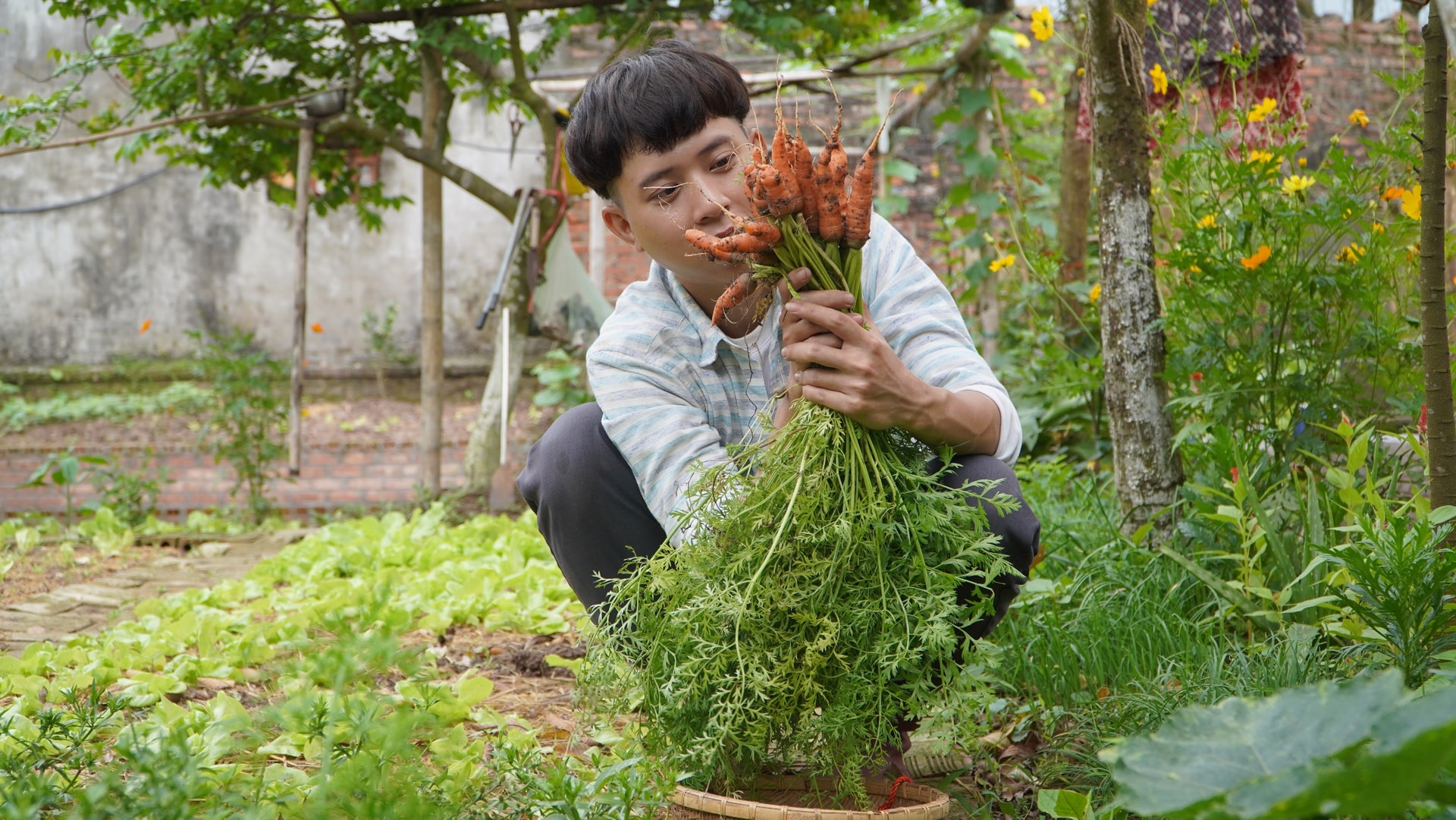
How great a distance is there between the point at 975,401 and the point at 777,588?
0.49 m

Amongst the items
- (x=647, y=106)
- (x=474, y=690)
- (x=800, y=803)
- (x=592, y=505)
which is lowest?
(x=474, y=690)

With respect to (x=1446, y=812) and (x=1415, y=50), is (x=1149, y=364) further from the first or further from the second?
(x=1446, y=812)

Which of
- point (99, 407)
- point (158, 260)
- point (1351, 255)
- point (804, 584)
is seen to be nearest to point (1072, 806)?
point (804, 584)

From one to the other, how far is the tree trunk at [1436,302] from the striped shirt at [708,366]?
69 cm

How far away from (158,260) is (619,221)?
372 inches

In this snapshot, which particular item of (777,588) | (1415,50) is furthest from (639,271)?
(777,588)

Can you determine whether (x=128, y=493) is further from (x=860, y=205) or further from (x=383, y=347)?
(x=860, y=205)

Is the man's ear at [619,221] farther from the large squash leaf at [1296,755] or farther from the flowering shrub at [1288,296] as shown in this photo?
the large squash leaf at [1296,755]

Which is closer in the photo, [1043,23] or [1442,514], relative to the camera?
[1442,514]

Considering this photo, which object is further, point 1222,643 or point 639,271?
point 639,271

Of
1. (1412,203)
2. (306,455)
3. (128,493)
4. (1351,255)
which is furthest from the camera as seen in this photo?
(306,455)

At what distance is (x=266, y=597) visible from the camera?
3.62 meters

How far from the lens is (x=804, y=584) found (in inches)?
60.1

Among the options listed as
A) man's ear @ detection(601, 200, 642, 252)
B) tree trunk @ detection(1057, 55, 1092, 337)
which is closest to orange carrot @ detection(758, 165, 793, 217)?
man's ear @ detection(601, 200, 642, 252)
